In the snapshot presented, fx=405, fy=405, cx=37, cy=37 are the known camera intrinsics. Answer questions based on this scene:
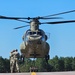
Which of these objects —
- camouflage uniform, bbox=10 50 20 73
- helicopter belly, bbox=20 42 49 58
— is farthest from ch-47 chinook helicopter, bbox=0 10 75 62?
camouflage uniform, bbox=10 50 20 73

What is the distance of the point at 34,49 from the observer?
34.0 metres

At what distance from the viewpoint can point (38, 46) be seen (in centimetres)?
3394

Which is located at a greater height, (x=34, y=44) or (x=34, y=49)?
(x=34, y=44)

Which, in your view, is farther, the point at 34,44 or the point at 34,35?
the point at 34,35

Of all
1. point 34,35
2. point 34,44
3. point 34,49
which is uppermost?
point 34,35

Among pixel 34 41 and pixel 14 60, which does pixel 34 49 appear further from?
pixel 14 60

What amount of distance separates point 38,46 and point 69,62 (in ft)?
445

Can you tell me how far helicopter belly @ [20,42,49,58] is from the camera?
33.8 m

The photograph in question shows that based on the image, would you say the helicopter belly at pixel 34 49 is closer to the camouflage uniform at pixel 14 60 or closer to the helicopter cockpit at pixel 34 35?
→ the helicopter cockpit at pixel 34 35

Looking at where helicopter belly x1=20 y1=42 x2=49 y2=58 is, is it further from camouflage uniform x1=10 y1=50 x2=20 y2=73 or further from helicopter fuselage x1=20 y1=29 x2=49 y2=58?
camouflage uniform x1=10 y1=50 x2=20 y2=73

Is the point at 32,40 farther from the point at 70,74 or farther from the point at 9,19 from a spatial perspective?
the point at 70,74

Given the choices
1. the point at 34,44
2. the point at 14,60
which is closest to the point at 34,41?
the point at 34,44

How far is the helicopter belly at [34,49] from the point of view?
3382cm

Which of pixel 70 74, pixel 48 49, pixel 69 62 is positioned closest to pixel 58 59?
pixel 69 62
